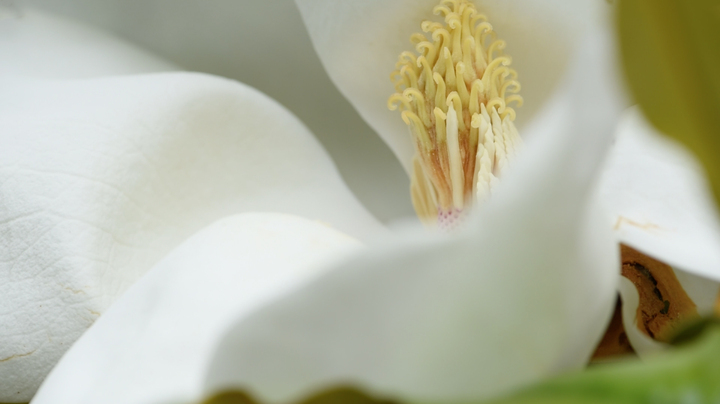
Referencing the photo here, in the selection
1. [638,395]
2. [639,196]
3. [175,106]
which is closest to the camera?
[638,395]

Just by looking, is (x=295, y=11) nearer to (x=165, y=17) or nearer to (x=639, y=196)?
(x=165, y=17)

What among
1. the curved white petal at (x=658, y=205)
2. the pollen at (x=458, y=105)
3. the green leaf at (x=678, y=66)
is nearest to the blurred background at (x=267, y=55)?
the pollen at (x=458, y=105)

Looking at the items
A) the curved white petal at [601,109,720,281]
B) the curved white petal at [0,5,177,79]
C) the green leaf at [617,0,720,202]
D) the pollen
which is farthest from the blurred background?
the green leaf at [617,0,720,202]

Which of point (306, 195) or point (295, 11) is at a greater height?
point (295, 11)

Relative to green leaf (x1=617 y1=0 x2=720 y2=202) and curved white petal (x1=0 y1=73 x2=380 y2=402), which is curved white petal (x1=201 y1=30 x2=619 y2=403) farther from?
curved white petal (x1=0 y1=73 x2=380 y2=402)

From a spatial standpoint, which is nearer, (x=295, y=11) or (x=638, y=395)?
(x=638, y=395)

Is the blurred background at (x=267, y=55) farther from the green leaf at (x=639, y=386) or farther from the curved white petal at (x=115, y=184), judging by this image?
the green leaf at (x=639, y=386)

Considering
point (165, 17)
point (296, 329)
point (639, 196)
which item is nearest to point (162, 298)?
point (296, 329)
